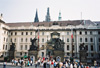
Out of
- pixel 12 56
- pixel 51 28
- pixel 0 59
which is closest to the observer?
pixel 12 56

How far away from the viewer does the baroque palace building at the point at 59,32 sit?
146 ft

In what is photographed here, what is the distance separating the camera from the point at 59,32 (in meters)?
47.9

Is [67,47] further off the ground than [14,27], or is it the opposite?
[14,27]

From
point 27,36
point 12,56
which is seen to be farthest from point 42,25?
point 12,56

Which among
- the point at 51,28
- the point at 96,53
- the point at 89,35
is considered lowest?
the point at 96,53

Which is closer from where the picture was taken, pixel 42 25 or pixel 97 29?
pixel 97 29

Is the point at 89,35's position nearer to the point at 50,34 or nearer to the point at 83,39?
the point at 83,39

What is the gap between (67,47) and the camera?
46.8 metres

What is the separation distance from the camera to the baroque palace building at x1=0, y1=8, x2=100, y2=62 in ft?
146

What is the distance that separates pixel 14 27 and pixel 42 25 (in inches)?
588

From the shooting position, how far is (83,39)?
151ft

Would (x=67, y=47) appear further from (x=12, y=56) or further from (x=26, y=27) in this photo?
(x=12, y=56)

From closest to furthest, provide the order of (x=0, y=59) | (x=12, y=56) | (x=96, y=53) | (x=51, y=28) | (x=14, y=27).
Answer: (x=12, y=56) < (x=0, y=59) < (x=96, y=53) < (x=51, y=28) < (x=14, y=27)

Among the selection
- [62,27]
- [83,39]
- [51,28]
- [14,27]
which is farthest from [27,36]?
[83,39]
